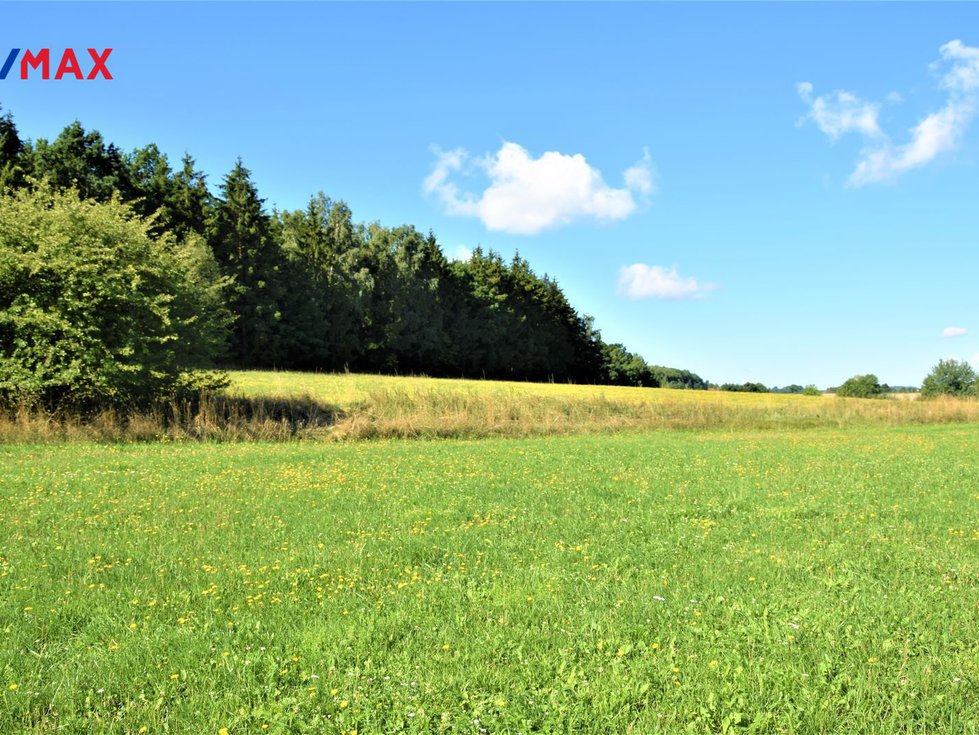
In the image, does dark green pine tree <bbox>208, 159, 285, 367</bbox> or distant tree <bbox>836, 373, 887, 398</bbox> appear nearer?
dark green pine tree <bbox>208, 159, 285, 367</bbox>

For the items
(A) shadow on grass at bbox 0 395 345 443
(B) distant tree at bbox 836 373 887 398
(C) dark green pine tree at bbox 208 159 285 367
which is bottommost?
(A) shadow on grass at bbox 0 395 345 443

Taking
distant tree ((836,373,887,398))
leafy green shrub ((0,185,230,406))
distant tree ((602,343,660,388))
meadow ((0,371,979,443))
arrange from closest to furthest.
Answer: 1. leafy green shrub ((0,185,230,406))
2. meadow ((0,371,979,443))
3. distant tree ((836,373,887,398))
4. distant tree ((602,343,660,388))

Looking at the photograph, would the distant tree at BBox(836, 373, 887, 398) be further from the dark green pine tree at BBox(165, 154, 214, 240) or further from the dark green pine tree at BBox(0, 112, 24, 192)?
the dark green pine tree at BBox(0, 112, 24, 192)

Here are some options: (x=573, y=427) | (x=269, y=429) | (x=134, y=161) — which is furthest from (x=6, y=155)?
(x=573, y=427)

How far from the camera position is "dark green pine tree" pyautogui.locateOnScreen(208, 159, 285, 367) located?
54.4 m

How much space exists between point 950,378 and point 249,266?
74475 mm

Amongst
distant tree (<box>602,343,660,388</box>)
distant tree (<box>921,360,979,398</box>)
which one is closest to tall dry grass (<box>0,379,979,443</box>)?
Result: distant tree (<box>921,360,979,398</box>)

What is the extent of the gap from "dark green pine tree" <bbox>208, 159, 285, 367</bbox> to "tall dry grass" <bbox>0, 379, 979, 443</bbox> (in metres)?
28.1

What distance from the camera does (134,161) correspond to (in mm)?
53312

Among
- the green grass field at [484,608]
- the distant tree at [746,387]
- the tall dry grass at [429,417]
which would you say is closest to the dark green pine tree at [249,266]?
the tall dry grass at [429,417]

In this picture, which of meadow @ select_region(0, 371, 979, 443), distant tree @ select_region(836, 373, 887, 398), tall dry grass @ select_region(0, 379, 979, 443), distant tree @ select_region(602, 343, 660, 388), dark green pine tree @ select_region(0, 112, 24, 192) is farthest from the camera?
distant tree @ select_region(602, 343, 660, 388)

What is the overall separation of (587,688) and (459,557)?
3.42 meters

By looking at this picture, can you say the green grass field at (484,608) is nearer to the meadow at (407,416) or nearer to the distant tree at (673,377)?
the meadow at (407,416)

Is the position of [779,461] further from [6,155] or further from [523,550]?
[6,155]
